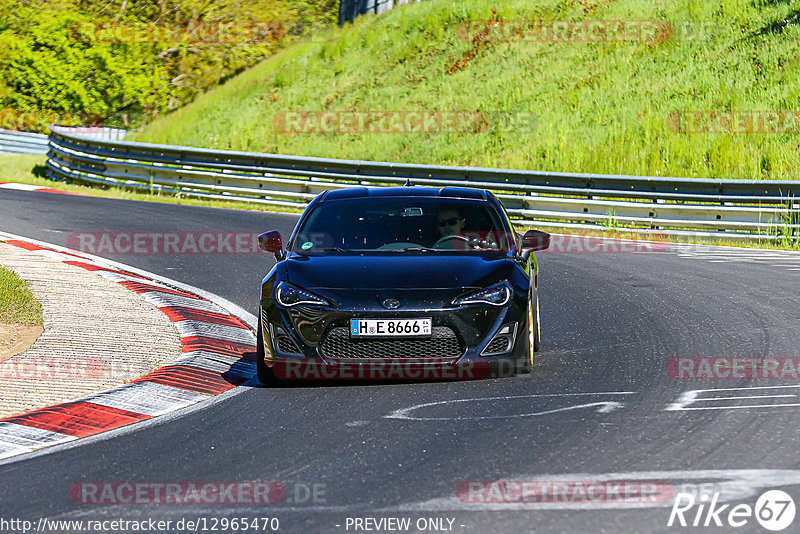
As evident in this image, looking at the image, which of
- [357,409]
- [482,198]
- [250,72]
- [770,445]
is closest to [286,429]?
[357,409]

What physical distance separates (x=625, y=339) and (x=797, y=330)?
5.01ft

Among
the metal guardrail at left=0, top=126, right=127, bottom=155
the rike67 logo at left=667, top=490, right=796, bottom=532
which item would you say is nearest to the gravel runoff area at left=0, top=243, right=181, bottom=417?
the rike67 logo at left=667, top=490, right=796, bottom=532

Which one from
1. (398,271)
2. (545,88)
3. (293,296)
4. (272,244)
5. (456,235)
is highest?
(545,88)

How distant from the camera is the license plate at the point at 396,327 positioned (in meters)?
7.43

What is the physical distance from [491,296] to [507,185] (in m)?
13.1

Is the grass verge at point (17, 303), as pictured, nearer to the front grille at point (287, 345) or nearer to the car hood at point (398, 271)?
the car hood at point (398, 271)

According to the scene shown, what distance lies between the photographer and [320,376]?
771 cm

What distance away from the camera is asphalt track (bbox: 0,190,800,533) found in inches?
193

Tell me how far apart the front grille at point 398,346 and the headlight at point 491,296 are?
237mm

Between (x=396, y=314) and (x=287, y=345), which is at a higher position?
(x=396, y=314)

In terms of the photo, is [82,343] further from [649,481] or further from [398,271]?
[649,481]

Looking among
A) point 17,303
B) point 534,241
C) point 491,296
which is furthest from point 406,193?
point 17,303

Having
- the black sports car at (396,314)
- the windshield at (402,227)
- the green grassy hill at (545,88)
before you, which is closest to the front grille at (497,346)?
the black sports car at (396,314)

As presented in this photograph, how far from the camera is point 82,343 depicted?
29.8ft
